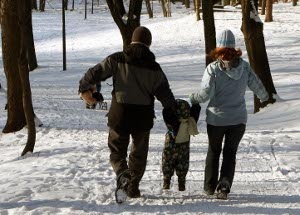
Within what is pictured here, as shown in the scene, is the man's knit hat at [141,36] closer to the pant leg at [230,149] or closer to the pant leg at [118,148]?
the pant leg at [118,148]

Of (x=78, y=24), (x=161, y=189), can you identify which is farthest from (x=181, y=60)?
(x=78, y=24)

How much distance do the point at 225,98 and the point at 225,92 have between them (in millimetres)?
63

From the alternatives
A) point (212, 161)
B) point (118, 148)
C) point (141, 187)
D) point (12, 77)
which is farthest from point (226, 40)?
point (12, 77)

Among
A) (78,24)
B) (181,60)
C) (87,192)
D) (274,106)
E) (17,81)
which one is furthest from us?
(78,24)

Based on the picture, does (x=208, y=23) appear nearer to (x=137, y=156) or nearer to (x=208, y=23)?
(x=208, y=23)

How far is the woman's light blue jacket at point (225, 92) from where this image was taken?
521 centimetres

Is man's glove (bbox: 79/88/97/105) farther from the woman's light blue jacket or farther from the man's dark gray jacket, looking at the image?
the woman's light blue jacket

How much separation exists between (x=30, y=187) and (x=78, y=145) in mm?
2937

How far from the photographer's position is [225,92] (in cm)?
527

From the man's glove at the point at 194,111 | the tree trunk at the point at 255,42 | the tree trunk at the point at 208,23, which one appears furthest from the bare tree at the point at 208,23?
the man's glove at the point at 194,111

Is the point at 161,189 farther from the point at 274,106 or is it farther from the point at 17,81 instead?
the point at 274,106

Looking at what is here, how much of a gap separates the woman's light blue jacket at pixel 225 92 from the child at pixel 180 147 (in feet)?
0.87

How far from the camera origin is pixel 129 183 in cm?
520

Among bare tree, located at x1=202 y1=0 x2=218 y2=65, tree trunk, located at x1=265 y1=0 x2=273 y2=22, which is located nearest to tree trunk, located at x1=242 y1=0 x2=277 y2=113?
bare tree, located at x1=202 y1=0 x2=218 y2=65
